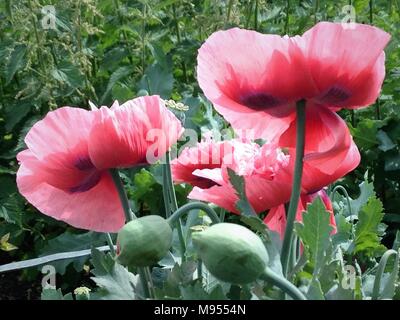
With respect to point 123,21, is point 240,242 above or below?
above

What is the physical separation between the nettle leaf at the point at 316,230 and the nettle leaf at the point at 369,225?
19 centimetres

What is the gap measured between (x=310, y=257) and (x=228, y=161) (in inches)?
4.9

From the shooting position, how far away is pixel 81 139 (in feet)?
2.07

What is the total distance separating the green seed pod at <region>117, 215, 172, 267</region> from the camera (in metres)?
0.53

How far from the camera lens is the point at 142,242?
0.52m

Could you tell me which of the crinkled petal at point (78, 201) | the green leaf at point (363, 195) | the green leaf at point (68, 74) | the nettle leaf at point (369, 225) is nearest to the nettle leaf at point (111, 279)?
the crinkled petal at point (78, 201)

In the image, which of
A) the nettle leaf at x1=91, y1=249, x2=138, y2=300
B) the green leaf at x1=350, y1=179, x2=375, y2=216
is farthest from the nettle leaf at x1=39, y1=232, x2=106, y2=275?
the nettle leaf at x1=91, y1=249, x2=138, y2=300

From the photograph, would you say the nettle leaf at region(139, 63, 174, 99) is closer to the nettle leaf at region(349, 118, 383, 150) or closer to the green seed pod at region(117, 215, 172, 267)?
the nettle leaf at region(349, 118, 383, 150)

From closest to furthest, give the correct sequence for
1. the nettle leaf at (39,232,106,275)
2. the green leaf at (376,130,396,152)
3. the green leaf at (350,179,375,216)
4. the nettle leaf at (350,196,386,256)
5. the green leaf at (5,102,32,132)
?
1. the nettle leaf at (350,196,386,256)
2. the green leaf at (350,179,375,216)
3. the nettle leaf at (39,232,106,275)
4. the green leaf at (376,130,396,152)
5. the green leaf at (5,102,32,132)

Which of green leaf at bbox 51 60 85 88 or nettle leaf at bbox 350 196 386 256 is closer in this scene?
nettle leaf at bbox 350 196 386 256

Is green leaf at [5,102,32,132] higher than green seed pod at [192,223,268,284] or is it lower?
lower

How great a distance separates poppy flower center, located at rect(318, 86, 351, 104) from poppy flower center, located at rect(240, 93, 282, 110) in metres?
0.04
